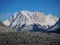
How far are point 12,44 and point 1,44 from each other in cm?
695

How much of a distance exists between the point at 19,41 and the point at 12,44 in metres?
20.8

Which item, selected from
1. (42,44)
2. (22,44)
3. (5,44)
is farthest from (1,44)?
(42,44)

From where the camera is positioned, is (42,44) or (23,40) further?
(23,40)

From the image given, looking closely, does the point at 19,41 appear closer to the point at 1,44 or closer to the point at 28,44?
the point at 28,44

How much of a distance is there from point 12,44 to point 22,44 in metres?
9.96

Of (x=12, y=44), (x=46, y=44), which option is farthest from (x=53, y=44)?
(x=12, y=44)

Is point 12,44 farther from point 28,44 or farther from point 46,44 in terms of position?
point 46,44

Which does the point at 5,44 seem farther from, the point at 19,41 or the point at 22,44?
the point at 19,41

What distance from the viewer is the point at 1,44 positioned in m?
126

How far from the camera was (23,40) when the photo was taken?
156 m

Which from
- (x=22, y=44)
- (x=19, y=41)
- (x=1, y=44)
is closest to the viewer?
(x=1, y=44)

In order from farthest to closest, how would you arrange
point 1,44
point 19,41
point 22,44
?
point 19,41 < point 22,44 < point 1,44

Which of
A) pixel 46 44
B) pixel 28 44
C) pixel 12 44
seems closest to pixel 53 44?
pixel 46 44

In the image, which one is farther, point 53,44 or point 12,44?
point 53,44
